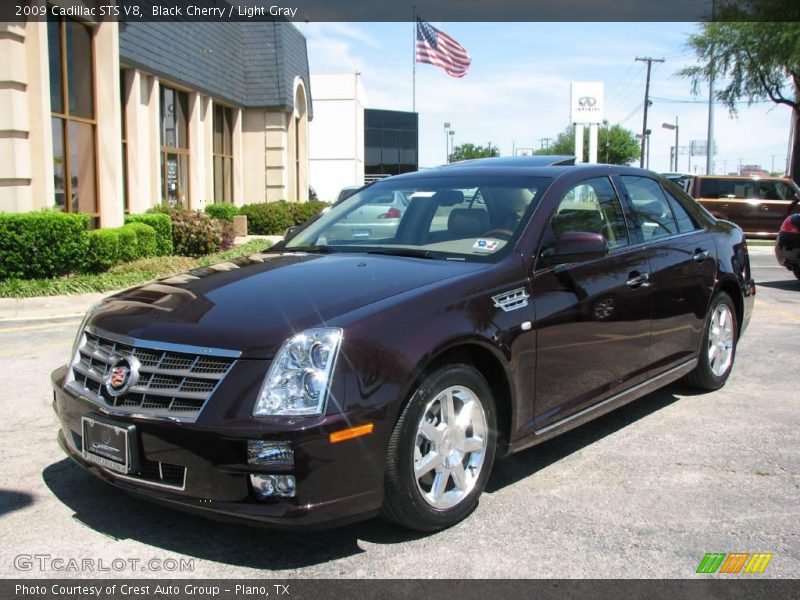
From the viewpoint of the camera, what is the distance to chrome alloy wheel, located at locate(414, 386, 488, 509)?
133 inches

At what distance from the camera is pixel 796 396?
584cm

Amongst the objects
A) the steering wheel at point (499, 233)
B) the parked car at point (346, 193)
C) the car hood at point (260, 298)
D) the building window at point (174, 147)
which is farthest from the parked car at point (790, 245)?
the building window at point (174, 147)

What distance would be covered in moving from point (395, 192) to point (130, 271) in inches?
317

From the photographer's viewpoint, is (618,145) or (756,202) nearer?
(756,202)

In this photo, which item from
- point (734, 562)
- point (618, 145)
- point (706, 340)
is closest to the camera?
point (734, 562)

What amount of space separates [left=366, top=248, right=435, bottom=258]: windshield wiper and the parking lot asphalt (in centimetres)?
126

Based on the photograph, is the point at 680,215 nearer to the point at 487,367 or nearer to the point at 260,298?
the point at 487,367

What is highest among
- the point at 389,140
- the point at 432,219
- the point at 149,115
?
the point at 389,140

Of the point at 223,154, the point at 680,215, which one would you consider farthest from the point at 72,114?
the point at 680,215

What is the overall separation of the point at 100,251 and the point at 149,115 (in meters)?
7.34

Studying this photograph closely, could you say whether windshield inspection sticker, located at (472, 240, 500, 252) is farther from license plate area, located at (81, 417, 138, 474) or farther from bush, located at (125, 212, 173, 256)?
bush, located at (125, 212, 173, 256)

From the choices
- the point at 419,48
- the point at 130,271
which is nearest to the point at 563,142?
the point at 419,48

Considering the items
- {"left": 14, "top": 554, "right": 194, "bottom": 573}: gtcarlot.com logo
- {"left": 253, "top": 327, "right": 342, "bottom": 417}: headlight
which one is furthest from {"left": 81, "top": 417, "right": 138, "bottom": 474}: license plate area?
{"left": 253, "top": 327, "right": 342, "bottom": 417}: headlight

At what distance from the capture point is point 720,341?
5.92 m
